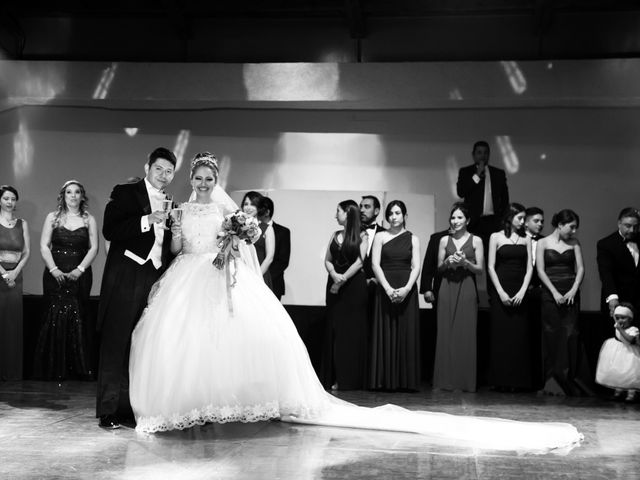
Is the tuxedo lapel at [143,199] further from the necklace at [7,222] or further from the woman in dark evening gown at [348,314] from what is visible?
the necklace at [7,222]

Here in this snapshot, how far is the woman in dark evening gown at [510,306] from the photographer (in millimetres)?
7207

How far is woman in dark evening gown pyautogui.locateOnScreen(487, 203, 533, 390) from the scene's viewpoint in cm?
721

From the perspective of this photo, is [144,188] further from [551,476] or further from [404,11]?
[404,11]

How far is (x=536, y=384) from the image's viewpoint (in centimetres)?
732

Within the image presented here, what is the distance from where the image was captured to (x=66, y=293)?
7629 millimetres

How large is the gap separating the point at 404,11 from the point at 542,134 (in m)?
2.34

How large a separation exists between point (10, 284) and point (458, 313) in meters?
4.13

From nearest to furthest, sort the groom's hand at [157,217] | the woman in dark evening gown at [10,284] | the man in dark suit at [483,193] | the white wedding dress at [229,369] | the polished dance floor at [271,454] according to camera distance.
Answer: the polished dance floor at [271,454], the white wedding dress at [229,369], the groom's hand at [157,217], the woman in dark evening gown at [10,284], the man in dark suit at [483,193]

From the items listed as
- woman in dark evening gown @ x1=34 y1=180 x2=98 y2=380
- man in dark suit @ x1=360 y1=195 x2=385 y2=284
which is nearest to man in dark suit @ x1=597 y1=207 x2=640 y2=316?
man in dark suit @ x1=360 y1=195 x2=385 y2=284

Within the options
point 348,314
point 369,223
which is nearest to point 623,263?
point 369,223

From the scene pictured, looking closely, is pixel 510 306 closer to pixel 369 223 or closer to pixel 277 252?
pixel 369 223

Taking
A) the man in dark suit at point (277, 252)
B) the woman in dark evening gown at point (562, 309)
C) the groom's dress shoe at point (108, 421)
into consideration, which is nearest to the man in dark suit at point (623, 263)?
the woman in dark evening gown at point (562, 309)

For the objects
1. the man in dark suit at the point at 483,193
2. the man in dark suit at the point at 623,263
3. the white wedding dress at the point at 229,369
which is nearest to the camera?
the white wedding dress at the point at 229,369

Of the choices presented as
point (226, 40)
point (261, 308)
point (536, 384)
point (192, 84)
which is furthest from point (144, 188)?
point (226, 40)
